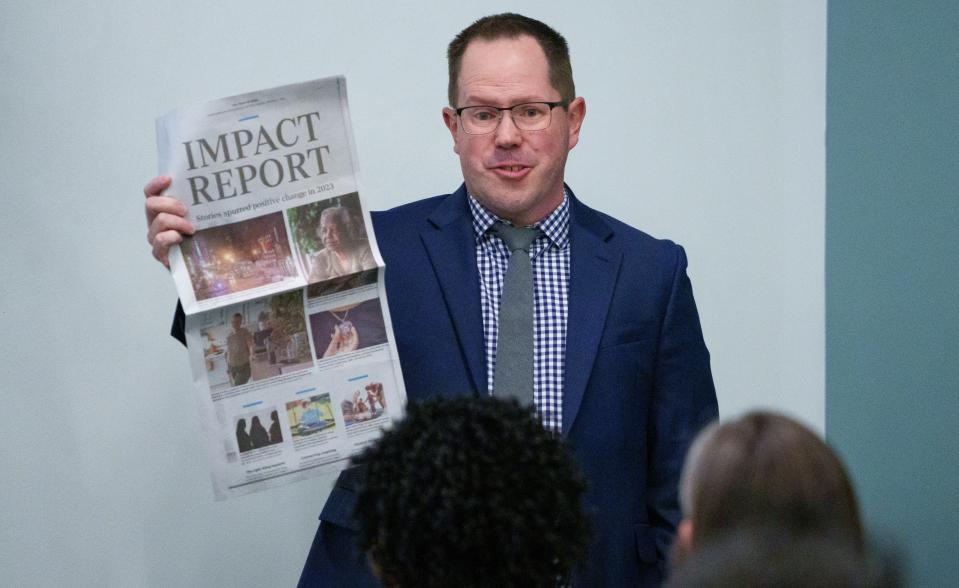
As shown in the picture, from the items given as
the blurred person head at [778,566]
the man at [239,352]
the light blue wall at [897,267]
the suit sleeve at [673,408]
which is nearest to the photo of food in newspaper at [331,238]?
the man at [239,352]

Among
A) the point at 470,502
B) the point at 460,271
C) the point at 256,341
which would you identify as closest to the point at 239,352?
the point at 256,341

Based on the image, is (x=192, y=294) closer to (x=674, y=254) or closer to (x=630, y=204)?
(x=674, y=254)

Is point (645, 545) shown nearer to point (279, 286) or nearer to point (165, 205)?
point (279, 286)

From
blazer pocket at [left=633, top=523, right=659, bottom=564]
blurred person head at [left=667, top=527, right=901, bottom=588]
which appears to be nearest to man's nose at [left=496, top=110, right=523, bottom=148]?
blazer pocket at [left=633, top=523, right=659, bottom=564]

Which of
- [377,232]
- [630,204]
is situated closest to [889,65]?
[630,204]

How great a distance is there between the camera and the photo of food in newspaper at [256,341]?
5.76 feet

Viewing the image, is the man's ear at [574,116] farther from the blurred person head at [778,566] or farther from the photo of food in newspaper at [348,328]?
the blurred person head at [778,566]

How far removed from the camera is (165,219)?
171cm

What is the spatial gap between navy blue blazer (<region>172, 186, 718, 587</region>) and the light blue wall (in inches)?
33.0

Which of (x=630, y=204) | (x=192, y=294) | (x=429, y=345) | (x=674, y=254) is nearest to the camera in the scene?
(x=192, y=294)

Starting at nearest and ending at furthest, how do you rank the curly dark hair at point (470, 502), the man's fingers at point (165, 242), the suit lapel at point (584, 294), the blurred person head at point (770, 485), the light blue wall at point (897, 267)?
the blurred person head at point (770, 485) < the curly dark hair at point (470, 502) < the man's fingers at point (165, 242) < the suit lapel at point (584, 294) < the light blue wall at point (897, 267)

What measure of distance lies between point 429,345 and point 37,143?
1002mm

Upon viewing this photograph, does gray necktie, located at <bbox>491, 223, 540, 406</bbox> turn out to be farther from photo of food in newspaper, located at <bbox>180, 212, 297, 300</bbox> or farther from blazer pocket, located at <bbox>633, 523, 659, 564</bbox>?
photo of food in newspaper, located at <bbox>180, 212, 297, 300</bbox>

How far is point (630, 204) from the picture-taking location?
107 inches
